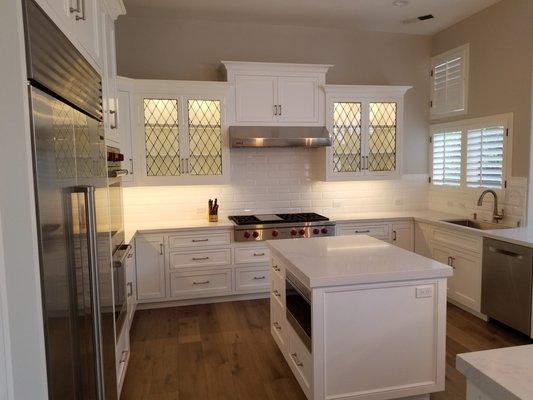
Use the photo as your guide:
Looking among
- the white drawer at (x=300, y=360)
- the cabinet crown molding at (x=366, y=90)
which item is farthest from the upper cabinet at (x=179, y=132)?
the white drawer at (x=300, y=360)

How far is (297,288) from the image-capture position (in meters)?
2.43

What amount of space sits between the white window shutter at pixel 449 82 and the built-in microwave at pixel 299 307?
3.28 meters

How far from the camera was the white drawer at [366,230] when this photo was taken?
14.8 feet

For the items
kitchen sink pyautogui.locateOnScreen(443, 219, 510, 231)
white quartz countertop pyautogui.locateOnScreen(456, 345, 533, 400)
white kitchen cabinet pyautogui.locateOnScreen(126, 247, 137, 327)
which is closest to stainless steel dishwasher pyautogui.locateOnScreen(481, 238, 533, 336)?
kitchen sink pyautogui.locateOnScreen(443, 219, 510, 231)

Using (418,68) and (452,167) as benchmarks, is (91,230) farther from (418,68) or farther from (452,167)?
(418,68)

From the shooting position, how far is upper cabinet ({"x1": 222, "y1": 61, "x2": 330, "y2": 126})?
4230 mm

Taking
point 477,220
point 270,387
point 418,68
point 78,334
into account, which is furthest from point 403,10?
point 78,334

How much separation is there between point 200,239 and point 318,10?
273 centimetres

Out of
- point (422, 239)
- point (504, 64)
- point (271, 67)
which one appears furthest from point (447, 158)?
point (271, 67)

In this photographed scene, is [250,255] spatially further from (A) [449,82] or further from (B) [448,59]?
(B) [448,59]

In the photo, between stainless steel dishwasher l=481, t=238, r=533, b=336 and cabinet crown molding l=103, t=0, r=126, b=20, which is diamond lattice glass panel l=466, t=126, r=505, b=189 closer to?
stainless steel dishwasher l=481, t=238, r=533, b=336

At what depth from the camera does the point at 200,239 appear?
162 inches

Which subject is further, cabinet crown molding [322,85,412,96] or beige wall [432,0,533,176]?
cabinet crown molding [322,85,412,96]

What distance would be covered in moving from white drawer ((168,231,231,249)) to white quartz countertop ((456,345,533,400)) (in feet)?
10.6
